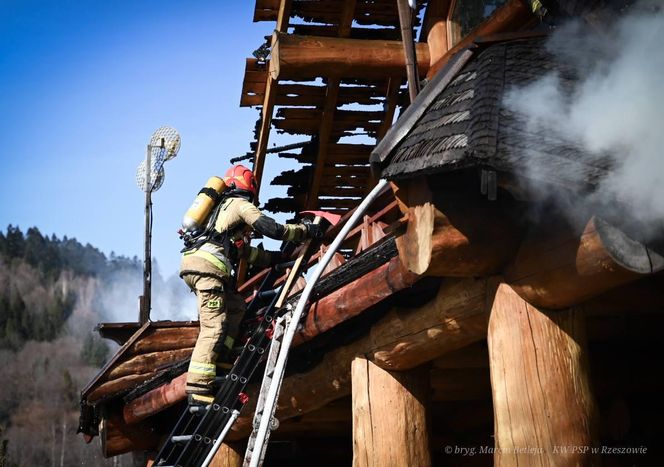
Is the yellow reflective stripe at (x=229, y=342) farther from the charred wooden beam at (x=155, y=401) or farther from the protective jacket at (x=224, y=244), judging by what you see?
the charred wooden beam at (x=155, y=401)

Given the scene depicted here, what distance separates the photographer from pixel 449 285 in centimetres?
524

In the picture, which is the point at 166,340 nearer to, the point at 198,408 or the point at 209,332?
the point at 209,332

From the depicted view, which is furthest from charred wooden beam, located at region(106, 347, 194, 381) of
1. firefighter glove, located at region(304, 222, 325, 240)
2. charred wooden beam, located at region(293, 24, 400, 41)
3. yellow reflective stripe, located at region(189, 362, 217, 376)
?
charred wooden beam, located at region(293, 24, 400, 41)

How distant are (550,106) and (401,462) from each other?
8.58 ft

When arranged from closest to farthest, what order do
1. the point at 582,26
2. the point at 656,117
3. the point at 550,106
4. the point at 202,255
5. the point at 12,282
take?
the point at 656,117
the point at 550,106
the point at 582,26
the point at 202,255
the point at 12,282

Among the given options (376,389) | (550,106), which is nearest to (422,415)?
(376,389)

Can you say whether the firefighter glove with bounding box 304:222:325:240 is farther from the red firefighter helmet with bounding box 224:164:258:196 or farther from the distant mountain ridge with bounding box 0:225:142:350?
the distant mountain ridge with bounding box 0:225:142:350

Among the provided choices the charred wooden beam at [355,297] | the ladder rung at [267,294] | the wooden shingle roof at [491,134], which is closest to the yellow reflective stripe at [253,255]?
the ladder rung at [267,294]

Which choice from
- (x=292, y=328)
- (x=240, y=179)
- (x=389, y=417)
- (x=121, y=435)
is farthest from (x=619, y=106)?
(x=121, y=435)

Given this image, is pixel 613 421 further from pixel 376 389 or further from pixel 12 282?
pixel 12 282

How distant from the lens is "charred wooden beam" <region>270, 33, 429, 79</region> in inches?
313

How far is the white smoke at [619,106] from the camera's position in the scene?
3525 millimetres

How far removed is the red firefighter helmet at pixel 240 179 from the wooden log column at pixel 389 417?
5.48 feet

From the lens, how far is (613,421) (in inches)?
274
